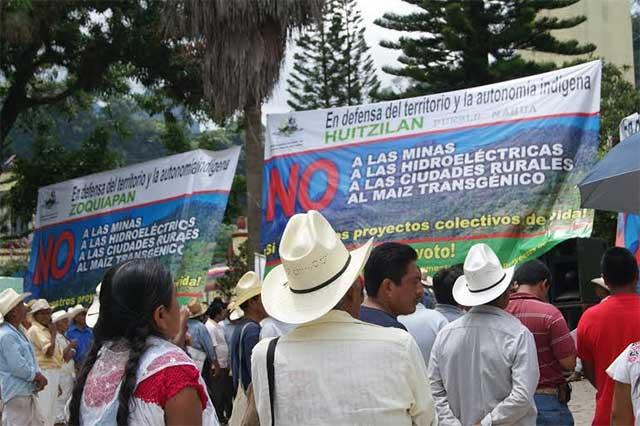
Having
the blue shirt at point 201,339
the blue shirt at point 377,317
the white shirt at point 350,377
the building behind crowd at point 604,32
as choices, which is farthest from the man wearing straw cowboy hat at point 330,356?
the building behind crowd at point 604,32

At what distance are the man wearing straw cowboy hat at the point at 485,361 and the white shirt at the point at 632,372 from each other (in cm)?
88

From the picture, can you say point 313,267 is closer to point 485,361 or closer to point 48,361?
point 485,361

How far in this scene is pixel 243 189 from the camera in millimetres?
23141

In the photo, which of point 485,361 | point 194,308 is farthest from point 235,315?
point 485,361

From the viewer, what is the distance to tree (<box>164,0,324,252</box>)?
16609 mm

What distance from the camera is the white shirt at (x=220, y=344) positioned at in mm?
12297

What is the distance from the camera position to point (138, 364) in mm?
3049

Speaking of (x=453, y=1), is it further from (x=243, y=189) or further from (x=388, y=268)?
(x=388, y=268)

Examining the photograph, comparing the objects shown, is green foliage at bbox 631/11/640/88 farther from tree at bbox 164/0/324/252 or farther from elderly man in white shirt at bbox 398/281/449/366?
tree at bbox 164/0/324/252

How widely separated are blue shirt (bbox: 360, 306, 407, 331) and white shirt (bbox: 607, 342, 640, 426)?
880mm

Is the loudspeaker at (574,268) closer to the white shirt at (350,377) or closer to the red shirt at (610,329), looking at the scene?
the red shirt at (610,329)

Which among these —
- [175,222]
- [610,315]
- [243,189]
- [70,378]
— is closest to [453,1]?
[243,189]

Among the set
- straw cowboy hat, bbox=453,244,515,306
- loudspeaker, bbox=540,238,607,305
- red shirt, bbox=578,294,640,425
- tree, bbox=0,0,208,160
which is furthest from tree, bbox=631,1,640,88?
tree, bbox=0,0,208,160

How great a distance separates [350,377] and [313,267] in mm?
366
